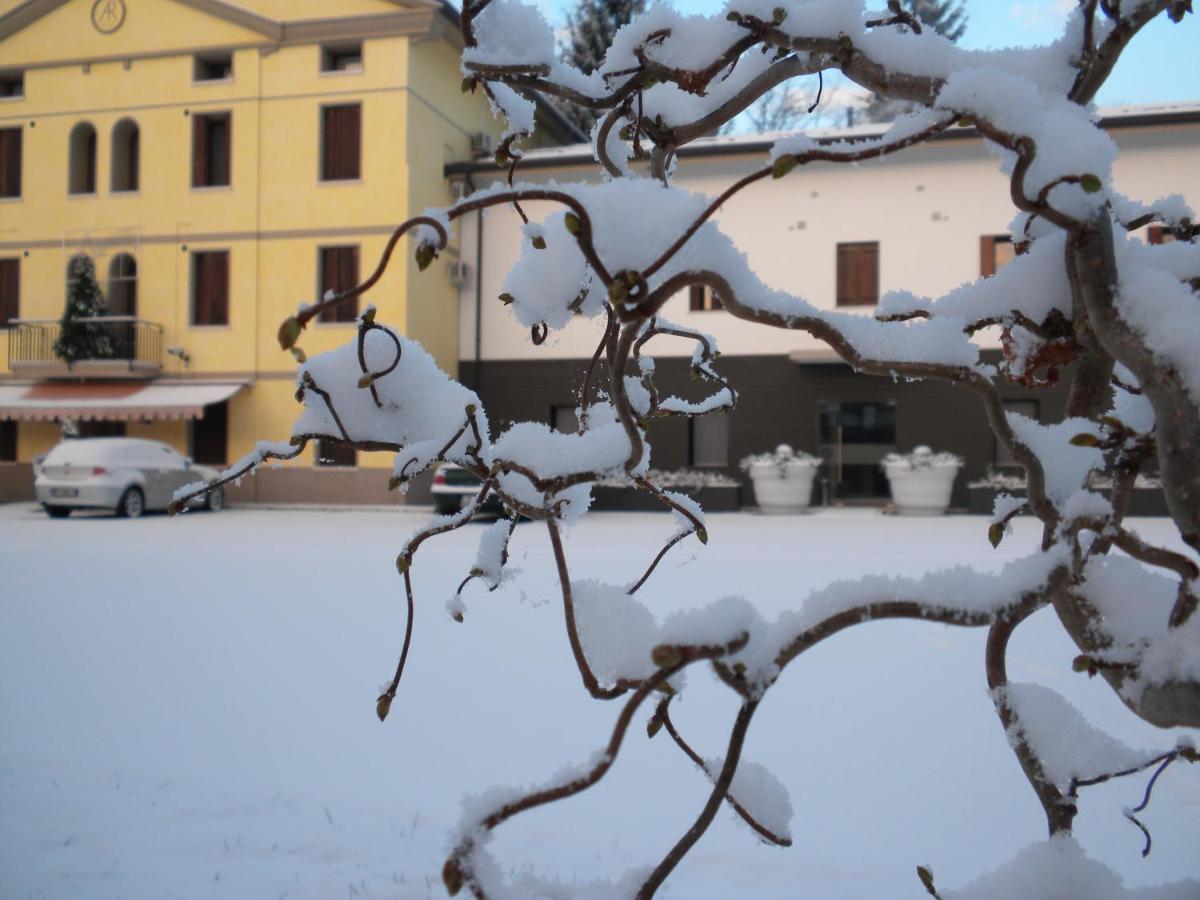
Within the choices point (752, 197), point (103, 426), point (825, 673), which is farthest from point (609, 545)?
point (103, 426)

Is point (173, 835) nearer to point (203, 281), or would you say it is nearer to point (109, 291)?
point (203, 281)

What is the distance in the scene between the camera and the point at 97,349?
59.3ft

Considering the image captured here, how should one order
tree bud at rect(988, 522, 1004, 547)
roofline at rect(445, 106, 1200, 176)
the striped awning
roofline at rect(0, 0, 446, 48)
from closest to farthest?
tree bud at rect(988, 522, 1004, 547), roofline at rect(445, 106, 1200, 176), roofline at rect(0, 0, 446, 48), the striped awning

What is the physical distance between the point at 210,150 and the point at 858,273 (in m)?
12.8

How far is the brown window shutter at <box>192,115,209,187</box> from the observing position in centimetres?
1823

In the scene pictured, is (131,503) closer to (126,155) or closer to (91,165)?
(126,155)

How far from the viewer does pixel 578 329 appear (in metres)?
18.5

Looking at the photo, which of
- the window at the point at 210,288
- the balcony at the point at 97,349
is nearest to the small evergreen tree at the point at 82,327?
the balcony at the point at 97,349

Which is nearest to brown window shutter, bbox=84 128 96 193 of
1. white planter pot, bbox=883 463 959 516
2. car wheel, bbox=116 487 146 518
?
car wheel, bbox=116 487 146 518

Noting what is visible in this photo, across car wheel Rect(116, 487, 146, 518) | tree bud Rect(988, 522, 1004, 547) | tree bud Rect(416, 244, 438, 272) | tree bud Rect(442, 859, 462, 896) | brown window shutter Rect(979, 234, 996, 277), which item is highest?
brown window shutter Rect(979, 234, 996, 277)

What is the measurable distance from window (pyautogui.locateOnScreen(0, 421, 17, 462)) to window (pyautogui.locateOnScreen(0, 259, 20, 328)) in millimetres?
2053

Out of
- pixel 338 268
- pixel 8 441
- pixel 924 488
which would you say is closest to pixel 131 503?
pixel 338 268

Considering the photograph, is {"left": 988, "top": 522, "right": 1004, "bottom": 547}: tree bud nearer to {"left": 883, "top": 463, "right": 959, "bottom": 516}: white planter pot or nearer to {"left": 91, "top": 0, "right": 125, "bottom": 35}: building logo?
{"left": 883, "top": 463, "right": 959, "bottom": 516}: white planter pot

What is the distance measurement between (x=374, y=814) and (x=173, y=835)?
0.53m
